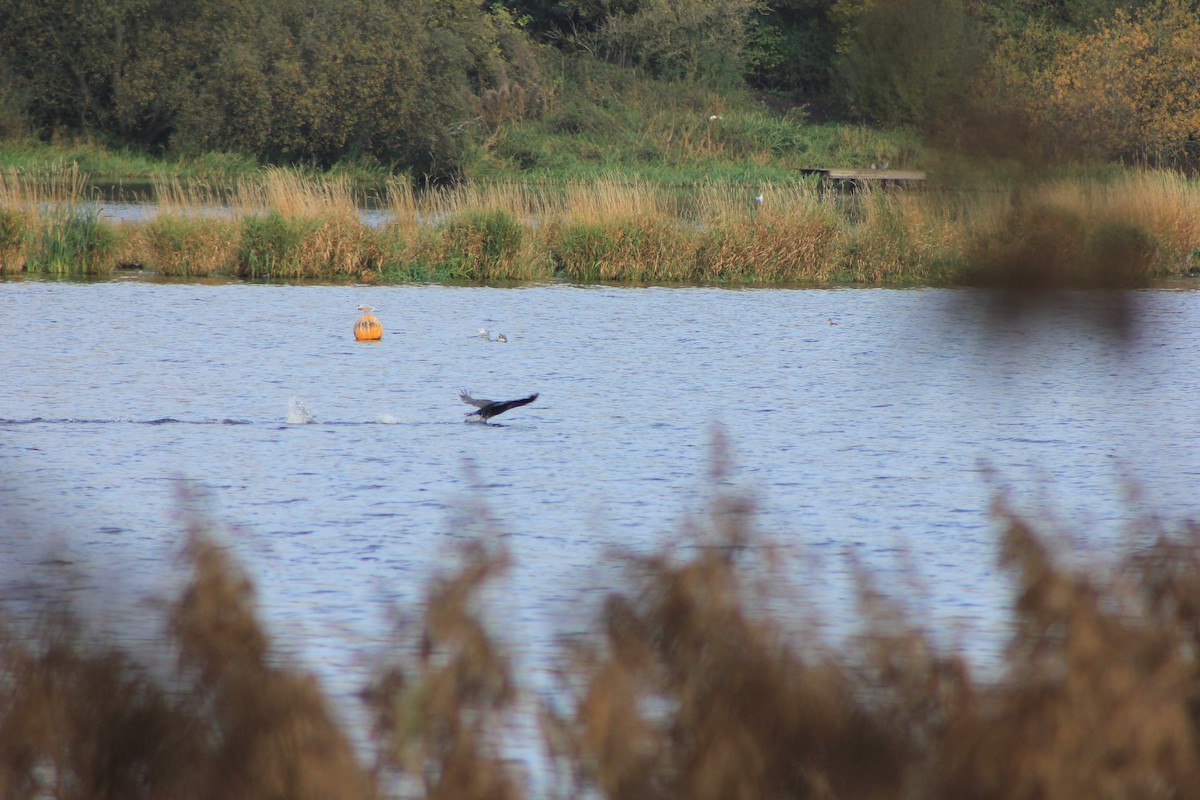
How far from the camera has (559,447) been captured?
10727mm

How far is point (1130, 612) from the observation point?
10.3ft

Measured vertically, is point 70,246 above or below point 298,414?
below

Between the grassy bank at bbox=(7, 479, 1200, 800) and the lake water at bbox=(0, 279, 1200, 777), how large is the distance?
0.55ft

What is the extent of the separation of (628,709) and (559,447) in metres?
8.25

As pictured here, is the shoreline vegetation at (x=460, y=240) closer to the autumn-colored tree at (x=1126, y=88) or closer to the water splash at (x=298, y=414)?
the water splash at (x=298, y=414)

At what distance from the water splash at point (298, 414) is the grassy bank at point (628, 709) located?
8.69 meters

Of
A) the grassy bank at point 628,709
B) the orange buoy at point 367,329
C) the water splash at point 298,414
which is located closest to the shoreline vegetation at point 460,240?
the orange buoy at point 367,329

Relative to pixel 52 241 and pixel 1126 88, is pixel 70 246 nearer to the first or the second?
pixel 52 241

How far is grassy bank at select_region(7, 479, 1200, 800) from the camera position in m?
2.51

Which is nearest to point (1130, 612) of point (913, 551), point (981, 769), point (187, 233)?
point (981, 769)

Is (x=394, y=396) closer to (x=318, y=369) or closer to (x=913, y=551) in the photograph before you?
(x=318, y=369)

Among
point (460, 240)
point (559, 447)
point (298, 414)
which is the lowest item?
point (460, 240)

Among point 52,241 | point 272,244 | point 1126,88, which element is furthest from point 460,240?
point 1126,88

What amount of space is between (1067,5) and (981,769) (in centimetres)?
123
